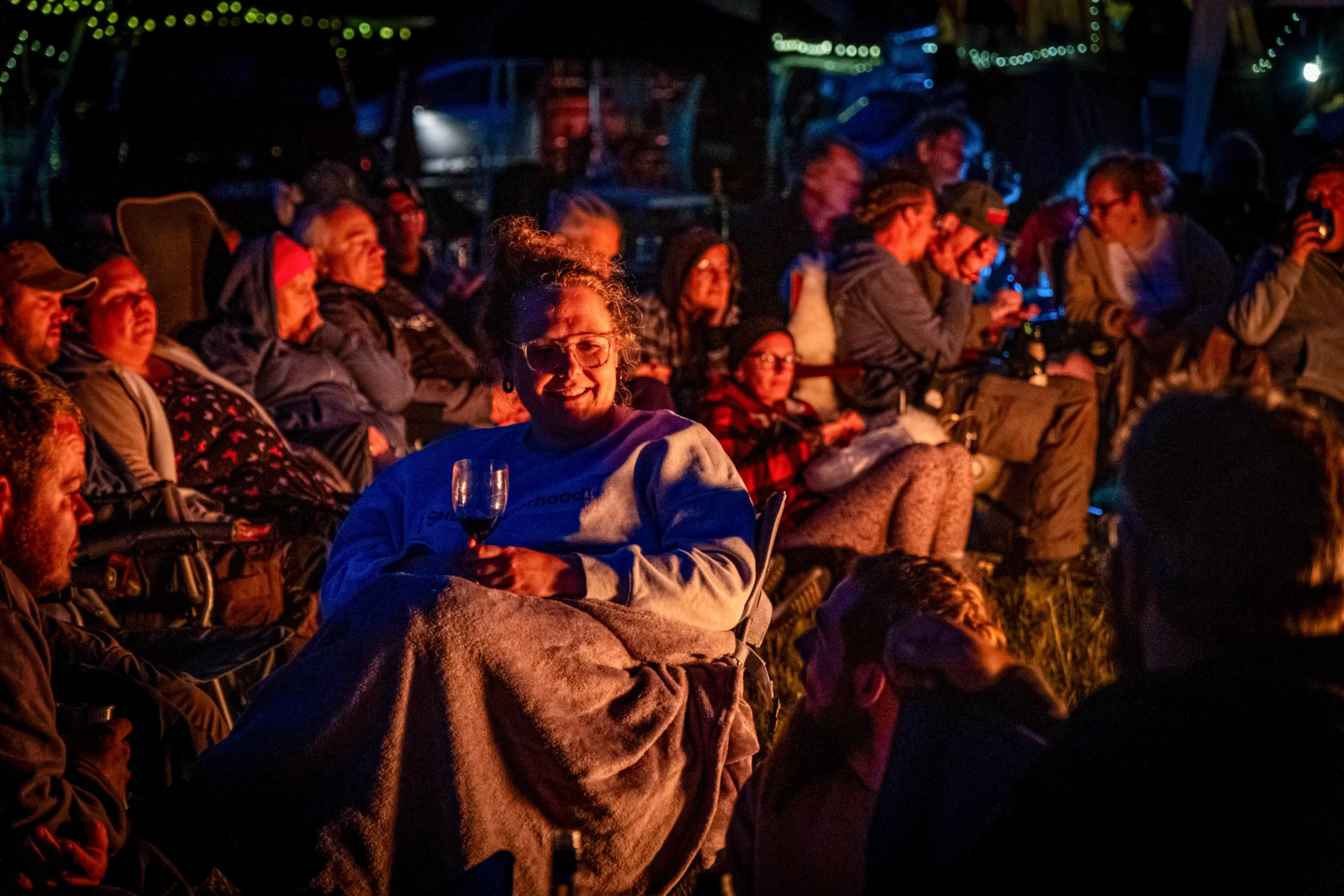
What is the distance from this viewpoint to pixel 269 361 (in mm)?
5141

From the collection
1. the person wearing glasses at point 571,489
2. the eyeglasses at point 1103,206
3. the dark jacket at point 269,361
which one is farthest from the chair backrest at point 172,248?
the eyeglasses at point 1103,206

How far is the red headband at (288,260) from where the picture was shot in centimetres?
521

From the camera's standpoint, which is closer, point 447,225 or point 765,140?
point 447,225

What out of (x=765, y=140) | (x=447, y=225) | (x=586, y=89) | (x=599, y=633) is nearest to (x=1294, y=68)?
(x=765, y=140)

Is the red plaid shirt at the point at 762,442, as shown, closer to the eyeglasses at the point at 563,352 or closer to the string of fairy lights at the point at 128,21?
the eyeglasses at the point at 563,352

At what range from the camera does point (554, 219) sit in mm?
5805

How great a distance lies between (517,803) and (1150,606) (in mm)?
1353

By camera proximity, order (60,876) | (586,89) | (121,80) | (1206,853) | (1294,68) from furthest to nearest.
Result: (586,89) → (1294,68) → (121,80) → (60,876) → (1206,853)

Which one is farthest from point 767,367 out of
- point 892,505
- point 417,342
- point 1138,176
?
point 1138,176

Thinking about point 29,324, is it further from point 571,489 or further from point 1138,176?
point 1138,176

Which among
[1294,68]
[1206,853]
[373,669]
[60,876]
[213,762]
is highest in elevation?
[1294,68]

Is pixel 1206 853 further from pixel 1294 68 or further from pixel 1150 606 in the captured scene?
pixel 1294 68

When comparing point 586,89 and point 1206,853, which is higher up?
point 586,89

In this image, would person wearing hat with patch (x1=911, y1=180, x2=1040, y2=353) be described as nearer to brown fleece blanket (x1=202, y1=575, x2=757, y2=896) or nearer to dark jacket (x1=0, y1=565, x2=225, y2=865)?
brown fleece blanket (x1=202, y1=575, x2=757, y2=896)
